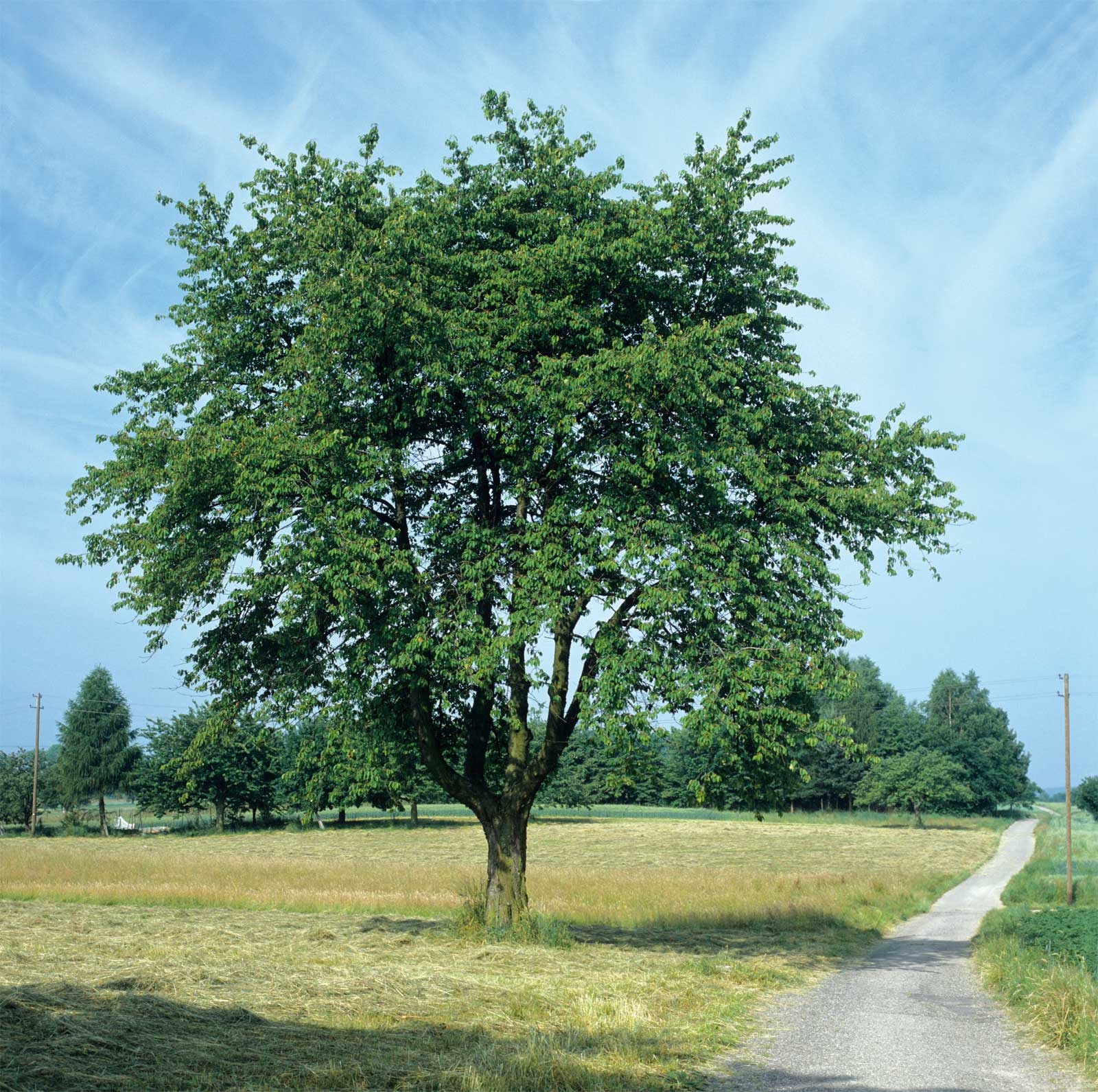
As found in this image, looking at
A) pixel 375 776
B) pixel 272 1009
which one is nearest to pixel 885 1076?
pixel 272 1009

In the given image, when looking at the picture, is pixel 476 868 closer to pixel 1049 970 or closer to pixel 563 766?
pixel 563 766

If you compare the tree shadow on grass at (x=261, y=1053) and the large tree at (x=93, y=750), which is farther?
the large tree at (x=93, y=750)

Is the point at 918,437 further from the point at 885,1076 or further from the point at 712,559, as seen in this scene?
the point at 885,1076

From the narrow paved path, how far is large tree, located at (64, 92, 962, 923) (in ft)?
12.6

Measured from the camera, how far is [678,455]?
15.6 meters

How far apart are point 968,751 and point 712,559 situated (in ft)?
396

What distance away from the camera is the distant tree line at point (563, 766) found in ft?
59.0

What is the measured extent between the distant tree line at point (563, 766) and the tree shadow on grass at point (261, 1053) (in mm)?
5678

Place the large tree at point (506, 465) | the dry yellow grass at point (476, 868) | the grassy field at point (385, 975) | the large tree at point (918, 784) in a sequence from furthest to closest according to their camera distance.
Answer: the large tree at point (918, 784), the dry yellow grass at point (476, 868), the large tree at point (506, 465), the grassy field at point (385, 975)

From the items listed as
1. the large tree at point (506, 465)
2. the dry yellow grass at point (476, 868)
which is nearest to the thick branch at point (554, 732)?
the large tree at point (506, 465)

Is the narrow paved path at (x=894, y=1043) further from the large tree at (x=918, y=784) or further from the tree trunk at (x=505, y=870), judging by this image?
the large tree at (x=918, y=784)

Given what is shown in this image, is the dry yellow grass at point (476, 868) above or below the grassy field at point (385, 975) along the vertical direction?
below

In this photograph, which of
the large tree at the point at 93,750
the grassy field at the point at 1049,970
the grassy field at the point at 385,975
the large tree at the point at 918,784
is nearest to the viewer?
the grassy field at the point at 385,975

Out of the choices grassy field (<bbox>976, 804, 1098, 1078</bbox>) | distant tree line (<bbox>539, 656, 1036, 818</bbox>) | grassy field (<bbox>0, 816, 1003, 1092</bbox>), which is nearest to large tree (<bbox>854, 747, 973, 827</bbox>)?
distant tree line (<bbox>539, 656, 1036, 818</bbox>)
